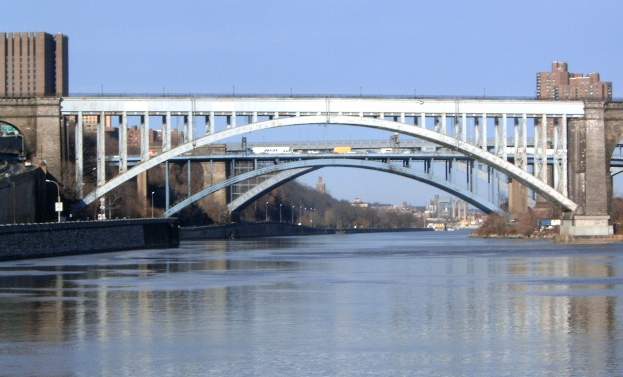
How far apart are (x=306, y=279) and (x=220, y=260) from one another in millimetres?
18225

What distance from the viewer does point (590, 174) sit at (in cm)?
8312

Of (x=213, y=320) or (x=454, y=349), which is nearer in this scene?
(x=454, y=349)

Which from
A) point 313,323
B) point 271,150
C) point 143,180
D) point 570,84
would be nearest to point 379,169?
point 271,150

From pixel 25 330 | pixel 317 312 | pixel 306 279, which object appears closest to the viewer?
pixel 25 330

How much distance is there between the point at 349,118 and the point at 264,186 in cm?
5004

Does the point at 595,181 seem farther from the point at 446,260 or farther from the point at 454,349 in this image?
Result: the point at 454,349

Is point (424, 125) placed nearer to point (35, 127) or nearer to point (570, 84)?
point (35, 127)

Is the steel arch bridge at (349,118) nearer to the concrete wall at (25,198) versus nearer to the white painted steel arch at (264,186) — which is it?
the concrete wall at (25,198)

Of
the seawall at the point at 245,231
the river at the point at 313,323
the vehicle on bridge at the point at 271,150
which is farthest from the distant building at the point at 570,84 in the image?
the river at the point at 313,323

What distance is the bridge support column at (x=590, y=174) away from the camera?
83.1m

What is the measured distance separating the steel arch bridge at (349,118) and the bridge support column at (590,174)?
69 cm

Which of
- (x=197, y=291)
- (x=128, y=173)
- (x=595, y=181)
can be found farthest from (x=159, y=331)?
(x=595, y=181)

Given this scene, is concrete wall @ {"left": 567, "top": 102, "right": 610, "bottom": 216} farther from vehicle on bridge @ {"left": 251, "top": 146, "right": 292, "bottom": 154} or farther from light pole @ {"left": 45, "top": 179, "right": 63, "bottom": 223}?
vehicle on bridge @ {"left": 251, "top": 146, "right": 292, "bottom": 154}

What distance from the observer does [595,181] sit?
8319 cm
